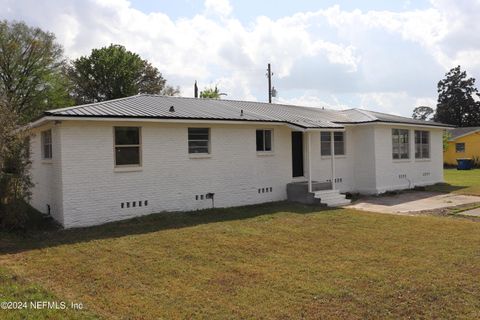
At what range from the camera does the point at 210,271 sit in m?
7.13

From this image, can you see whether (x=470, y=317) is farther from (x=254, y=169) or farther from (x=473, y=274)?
(x=254, y=169)

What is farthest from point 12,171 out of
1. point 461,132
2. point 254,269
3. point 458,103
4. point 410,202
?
point 458,103

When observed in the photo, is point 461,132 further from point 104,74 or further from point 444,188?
point 104,74

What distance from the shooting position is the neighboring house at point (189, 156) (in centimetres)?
1132

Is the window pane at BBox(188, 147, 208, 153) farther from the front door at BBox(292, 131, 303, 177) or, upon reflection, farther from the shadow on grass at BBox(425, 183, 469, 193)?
the shadow on grass at BBox(425, 183, 469, 193)

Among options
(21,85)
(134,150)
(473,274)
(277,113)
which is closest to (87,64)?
(21,85)

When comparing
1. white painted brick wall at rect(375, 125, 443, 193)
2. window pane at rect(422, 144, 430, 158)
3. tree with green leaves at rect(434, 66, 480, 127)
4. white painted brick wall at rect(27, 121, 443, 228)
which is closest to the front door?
white painted brick wall at rect(27, 121, 443, 228)

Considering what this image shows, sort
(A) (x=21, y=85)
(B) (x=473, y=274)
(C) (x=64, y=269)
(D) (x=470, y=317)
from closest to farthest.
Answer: (D) (x=470, y=317)
(B) (x=473, y=274)
(C) (x=64, y=269)
(A) (x=21, y=85)

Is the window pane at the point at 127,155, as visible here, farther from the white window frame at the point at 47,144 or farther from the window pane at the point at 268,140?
the window pane at the point at 268,140

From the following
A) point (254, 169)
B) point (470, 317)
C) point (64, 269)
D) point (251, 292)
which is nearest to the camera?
point (470, 317)

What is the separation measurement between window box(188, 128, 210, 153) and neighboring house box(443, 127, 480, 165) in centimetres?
3555

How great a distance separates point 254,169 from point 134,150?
15.1 ft

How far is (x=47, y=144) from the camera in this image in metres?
13.0

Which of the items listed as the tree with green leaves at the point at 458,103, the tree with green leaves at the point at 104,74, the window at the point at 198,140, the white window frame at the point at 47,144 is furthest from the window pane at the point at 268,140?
the tree with green leaves at the point at 458,103
